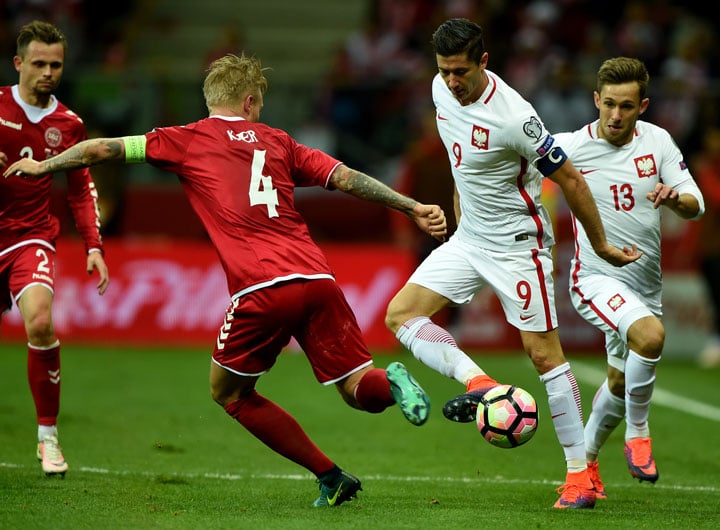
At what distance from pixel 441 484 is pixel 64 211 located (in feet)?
34.3

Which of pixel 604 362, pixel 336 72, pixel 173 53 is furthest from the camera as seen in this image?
pixel 173 53

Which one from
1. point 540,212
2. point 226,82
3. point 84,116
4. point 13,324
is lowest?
point 13,324

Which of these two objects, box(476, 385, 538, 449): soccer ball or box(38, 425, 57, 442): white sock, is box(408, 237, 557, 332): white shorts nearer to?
box(476, 385, 538, 449): soccer ball

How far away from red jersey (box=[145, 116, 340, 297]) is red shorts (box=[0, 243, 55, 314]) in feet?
5.02

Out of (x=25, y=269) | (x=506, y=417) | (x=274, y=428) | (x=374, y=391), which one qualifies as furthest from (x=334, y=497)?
(x=25, y=269)

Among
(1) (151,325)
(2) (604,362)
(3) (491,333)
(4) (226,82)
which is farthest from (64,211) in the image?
(4) (226,82)

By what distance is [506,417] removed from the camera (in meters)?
6.27

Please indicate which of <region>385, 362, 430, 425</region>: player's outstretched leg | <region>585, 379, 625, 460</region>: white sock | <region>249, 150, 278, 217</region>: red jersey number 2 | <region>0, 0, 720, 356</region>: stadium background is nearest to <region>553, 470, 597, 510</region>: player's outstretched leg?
<region>585, 379, 625, 460</region>: white sock

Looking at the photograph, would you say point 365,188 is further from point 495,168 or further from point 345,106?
point 345,106

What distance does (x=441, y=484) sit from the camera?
7.74 metres

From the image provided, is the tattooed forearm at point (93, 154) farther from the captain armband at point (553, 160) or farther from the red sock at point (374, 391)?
the captain armband at point (553, 160)

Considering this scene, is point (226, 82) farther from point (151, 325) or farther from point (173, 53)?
point (173, 53)

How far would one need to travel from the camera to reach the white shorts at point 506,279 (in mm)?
7105

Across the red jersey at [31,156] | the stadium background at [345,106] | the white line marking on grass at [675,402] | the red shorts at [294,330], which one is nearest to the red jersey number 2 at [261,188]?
the red shorts at [294,330]
